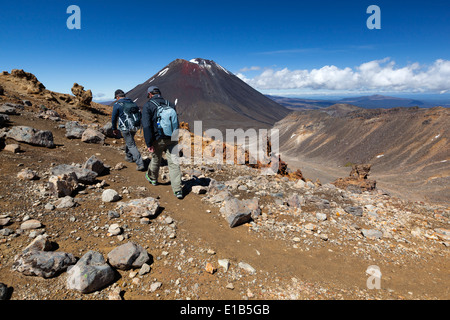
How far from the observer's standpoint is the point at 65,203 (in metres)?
3.64

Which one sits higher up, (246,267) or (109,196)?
(109,196)

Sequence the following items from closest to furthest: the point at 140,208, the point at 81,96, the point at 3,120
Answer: the point at 140,208 → the point at 3,120 → the point at 81,96

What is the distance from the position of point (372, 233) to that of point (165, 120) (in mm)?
4841

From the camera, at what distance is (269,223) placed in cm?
440

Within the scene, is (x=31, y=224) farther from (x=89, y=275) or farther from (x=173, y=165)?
(x=173, y=165)

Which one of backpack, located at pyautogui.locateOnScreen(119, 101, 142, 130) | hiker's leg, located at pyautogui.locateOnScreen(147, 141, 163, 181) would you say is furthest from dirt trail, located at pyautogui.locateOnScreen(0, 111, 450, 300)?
backpack, located at pyautogui.locateOnScreen(119, 101, 142, 130)

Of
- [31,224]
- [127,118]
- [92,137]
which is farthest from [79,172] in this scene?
[92,137]

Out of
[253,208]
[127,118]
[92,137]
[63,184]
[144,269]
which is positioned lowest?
[144,269]

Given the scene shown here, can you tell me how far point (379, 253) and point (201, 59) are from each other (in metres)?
176

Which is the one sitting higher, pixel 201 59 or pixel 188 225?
pixel 201 59

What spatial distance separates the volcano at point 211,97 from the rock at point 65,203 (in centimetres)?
9520

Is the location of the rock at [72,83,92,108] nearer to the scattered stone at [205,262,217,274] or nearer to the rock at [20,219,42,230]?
the rock at [20,219,42,230]
